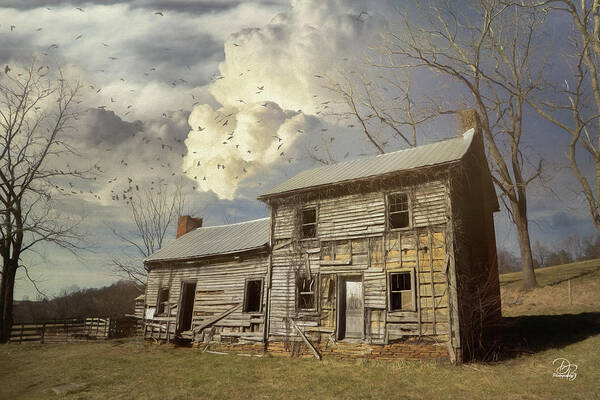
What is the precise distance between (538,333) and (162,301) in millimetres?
18977

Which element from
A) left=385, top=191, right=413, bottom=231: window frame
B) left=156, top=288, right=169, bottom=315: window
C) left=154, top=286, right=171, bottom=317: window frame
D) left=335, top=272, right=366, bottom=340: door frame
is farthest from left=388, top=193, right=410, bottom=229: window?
left=156, top=288, right=169, bottom=315: window

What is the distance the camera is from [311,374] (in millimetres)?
11641

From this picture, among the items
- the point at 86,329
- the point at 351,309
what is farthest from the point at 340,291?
the point at 86,329

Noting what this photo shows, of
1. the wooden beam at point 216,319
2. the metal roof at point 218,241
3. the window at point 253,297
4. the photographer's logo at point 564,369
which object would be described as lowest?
the photographer's logo at point 564,369

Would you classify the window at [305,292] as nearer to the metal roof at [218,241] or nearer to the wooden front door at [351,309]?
the wooden front door at [351,309]

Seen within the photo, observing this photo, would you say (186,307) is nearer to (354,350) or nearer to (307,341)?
(307,341)

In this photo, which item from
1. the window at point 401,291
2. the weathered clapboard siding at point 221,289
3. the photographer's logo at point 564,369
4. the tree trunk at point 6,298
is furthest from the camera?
the tree trunk at point 6,298

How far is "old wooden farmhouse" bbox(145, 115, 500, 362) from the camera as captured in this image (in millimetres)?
12633

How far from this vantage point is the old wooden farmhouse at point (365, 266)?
41.4 ft

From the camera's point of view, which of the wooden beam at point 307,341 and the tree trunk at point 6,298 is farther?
the tree trunk at point 6,298

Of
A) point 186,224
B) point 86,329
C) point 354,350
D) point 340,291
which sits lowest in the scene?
point 86,329

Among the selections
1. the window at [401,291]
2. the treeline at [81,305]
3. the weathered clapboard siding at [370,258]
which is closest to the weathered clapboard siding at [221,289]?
the weathered clapboard siding at [370,258]

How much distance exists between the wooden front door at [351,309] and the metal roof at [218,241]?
4.31m

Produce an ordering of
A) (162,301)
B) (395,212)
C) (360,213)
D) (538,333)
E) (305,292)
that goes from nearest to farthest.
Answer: (395,212), (360,213), (305,292), (538,333), (162,301)
